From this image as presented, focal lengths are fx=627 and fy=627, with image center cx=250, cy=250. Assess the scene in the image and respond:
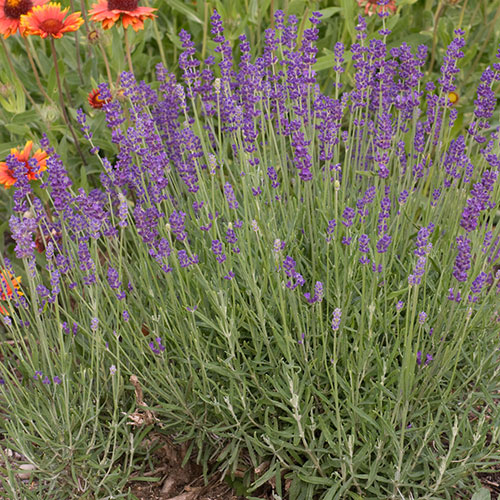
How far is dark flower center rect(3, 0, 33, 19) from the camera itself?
10.1ft

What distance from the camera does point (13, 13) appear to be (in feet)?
10.1

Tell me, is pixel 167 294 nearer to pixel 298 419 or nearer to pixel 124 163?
pixel 124 163

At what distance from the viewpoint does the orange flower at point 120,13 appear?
112 inches

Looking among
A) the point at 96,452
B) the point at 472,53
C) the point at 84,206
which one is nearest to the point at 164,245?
the point at 84,206

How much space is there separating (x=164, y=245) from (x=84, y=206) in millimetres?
308

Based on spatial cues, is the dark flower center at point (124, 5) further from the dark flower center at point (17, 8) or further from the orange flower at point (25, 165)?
the orange flower at point (25, 165)

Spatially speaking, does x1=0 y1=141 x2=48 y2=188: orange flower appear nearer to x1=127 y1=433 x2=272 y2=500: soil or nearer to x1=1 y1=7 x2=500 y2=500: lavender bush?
x1=1 y1=7 x2=500 y2=500: lavender bush

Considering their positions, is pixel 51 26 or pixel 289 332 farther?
pixel 51 26

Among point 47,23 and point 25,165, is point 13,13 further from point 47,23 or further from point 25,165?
point 25,165

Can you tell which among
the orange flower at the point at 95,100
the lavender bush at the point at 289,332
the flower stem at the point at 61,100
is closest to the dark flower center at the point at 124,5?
the flower stem at the point at 61,100

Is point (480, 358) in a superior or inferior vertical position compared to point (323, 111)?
inferior

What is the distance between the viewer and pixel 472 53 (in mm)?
3627

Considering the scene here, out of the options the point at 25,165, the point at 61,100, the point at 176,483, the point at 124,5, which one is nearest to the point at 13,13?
the point at 61,100

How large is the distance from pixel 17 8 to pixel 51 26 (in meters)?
0.30
